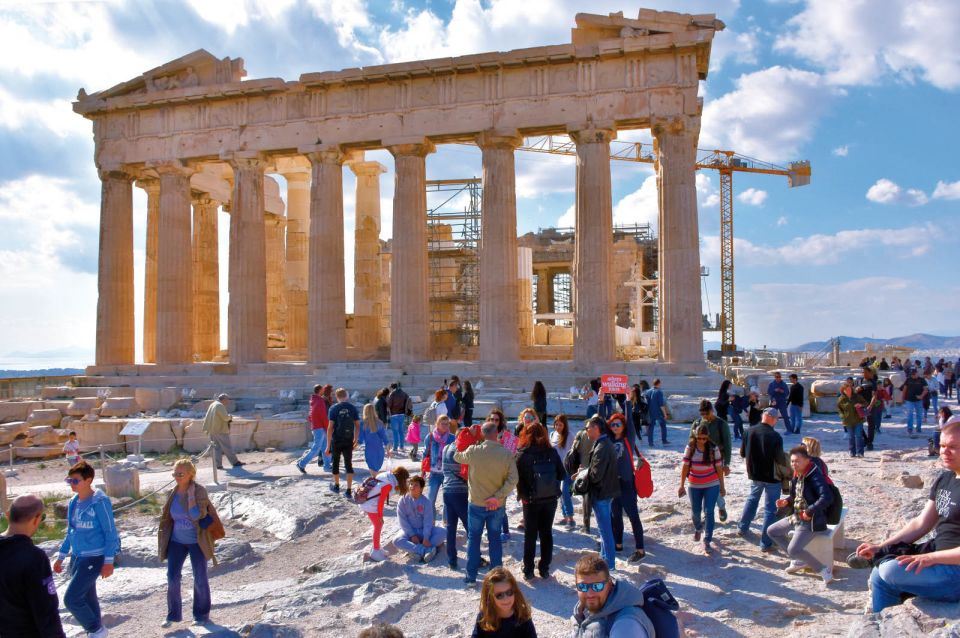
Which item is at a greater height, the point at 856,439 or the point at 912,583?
the point at 912,583

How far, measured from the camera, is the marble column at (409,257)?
2753cm

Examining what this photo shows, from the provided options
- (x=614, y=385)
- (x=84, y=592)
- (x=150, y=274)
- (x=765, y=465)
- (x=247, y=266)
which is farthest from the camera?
(x=150, y=274)

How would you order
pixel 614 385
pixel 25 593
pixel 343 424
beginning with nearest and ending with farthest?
pixel 25 593 → pixel 343 424 → pixel 614 385

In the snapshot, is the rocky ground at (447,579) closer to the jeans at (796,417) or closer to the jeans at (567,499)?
the jeans at (567,499)

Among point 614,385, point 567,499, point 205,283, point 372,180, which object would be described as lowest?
point 567,499

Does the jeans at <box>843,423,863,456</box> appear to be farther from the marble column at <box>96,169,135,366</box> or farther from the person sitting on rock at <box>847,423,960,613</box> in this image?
the marble column at <box>96,169,135,366</box>

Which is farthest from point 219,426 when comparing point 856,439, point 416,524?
point 856,439

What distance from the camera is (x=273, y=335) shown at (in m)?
37.0

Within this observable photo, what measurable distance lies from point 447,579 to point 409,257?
64.3 ft

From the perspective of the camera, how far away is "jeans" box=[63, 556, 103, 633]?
701 centimetres

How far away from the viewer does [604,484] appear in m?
8.39

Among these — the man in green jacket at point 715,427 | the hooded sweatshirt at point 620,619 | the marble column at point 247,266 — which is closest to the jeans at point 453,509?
the man in green jacket at point 715,427

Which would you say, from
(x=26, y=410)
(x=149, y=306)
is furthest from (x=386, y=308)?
(x=26, y=410)

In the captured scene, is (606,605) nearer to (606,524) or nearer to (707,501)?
(606,524)
